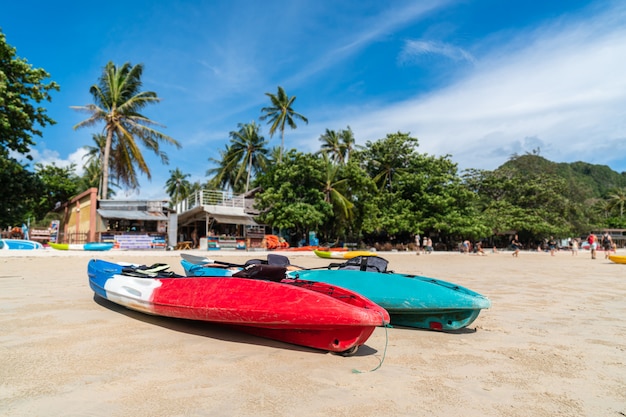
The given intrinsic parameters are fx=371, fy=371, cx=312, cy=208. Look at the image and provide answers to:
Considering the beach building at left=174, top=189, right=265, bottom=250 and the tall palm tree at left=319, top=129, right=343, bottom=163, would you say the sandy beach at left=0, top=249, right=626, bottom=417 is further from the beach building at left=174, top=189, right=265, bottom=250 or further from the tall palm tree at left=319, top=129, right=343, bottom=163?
the tall palm tree at left=319, top=129, right=343, bottom=163

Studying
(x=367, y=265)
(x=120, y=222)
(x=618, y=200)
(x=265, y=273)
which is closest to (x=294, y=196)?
(x=120, y=222)

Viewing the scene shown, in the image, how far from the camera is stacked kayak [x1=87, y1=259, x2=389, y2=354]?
Result: 338 centimetres

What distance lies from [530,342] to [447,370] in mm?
1476

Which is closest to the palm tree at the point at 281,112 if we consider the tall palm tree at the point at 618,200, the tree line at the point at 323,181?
the tree line at the point at 323,181

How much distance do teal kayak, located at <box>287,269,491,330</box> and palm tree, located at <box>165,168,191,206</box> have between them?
179 feet

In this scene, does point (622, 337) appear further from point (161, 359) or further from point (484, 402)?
point (161, 359)

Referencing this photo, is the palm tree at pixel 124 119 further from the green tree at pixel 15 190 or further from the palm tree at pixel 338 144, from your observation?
the palm tree at pixel 338 144

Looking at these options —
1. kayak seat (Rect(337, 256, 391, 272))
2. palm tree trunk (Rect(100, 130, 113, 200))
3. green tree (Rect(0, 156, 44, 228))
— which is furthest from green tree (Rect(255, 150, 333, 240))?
kayak seat (Rect(337, 256, 391, 272))

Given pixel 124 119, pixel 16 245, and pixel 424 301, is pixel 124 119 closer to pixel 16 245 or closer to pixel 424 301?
pixel 16 245

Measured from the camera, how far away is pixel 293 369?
123 inches

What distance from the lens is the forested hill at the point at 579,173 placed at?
4112cm

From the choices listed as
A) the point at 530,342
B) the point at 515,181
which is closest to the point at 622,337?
the point at 530,342

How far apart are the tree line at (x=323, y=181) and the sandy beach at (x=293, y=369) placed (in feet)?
55.6

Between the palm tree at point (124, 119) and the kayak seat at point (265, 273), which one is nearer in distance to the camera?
the kayak seat at point (265, 273)
